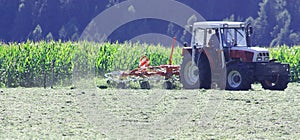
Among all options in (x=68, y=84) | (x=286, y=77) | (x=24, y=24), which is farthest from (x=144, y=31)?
(x=286, y=77)

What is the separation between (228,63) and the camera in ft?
69.3

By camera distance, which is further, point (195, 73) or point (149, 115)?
point (195, 73)

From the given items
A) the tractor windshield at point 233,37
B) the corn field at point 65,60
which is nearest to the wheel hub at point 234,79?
the tractor windshield at point 233,37

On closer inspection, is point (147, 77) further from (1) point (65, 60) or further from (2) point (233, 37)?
(1) point (65, 60)

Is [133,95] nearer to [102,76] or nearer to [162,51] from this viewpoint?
[102,76]

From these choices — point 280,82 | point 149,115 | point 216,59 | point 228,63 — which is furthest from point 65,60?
point 149,115

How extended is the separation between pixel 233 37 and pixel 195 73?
1411 millimetres

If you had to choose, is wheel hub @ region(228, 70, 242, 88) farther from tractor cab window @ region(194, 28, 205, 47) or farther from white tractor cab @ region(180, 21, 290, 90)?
tractor cab window @ region(194, 28, 205, 47)

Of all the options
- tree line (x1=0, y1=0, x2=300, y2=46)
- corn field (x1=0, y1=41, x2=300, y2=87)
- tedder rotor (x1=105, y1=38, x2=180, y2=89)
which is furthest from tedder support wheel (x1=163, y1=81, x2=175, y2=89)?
tree line (x1=0, y1=0, x2=300, y2=46)

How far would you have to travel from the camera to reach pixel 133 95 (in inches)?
747

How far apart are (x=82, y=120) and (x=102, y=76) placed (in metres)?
14.0

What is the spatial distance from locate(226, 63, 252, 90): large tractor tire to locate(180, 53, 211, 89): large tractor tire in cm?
63

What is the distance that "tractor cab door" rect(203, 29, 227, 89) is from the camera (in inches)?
827

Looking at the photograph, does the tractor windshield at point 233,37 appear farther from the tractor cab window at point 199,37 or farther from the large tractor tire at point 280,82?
the large tractor tire at point 280,82
